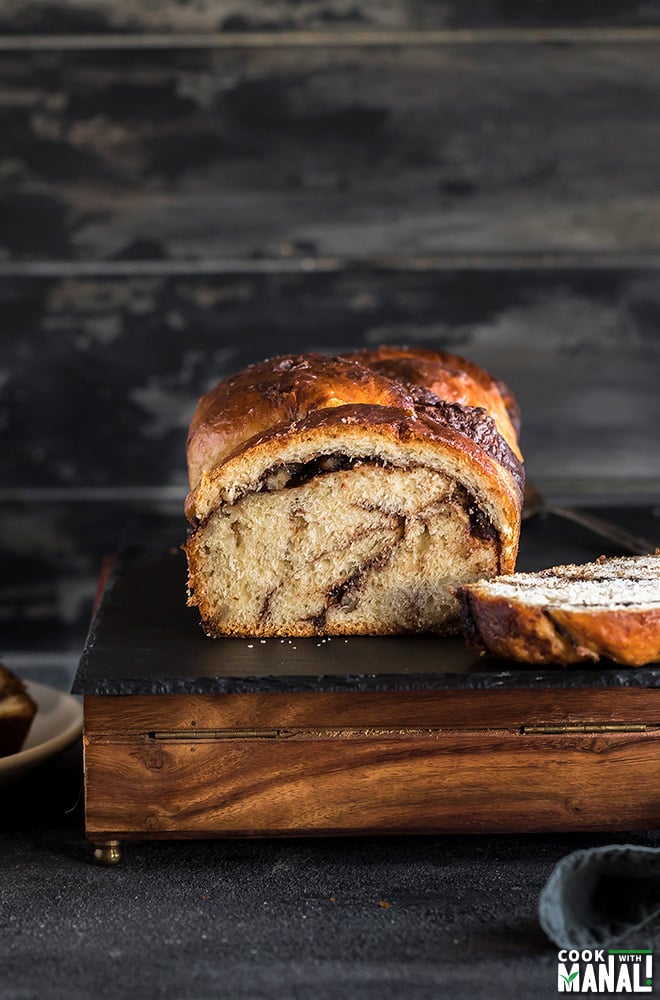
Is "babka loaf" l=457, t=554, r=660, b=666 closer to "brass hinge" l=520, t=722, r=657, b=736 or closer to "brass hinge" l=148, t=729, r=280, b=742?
"brass hinge" l=520, t=722, r=657, b=736

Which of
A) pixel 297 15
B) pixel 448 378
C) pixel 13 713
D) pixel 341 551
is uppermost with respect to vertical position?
pixel 297 15

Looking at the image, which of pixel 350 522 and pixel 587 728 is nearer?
pixel 587 728

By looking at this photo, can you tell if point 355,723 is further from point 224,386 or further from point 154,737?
point 224,386

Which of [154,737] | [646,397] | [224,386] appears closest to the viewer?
[154,737]

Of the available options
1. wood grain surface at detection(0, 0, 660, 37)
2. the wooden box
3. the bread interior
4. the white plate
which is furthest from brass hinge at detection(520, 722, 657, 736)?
wood grain surface at detection(0, 0, 660, 37)

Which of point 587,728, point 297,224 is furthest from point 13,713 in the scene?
point 297,224

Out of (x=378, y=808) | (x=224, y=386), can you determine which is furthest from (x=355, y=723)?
(x=224, y=386)

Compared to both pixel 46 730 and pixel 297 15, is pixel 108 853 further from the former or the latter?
pixel 297 15
